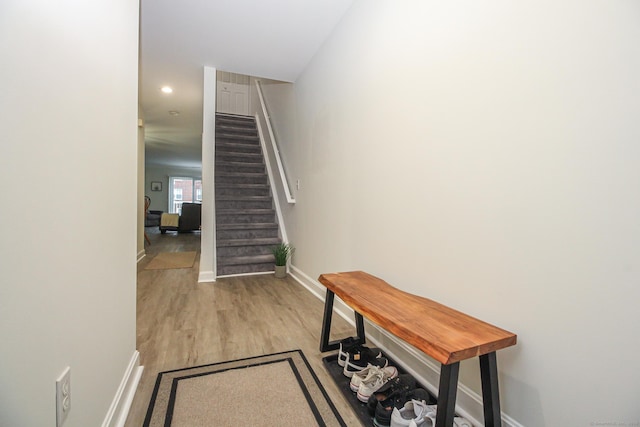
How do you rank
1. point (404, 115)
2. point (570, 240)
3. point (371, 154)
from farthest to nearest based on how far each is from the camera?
point (371, 154) → point (404, 115) → point (570, 240)

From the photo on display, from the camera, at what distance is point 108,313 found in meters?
1.07

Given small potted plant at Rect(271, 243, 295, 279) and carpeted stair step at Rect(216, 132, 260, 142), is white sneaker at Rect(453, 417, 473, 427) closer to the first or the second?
small potted plant at Rect(271, 243, 295, 279)

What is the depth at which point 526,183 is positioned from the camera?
983mm

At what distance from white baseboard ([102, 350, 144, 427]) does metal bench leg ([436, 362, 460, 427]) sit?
1.19 metres

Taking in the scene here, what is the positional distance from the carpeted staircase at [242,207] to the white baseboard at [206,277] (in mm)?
153

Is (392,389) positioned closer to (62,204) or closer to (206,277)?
(62,204)

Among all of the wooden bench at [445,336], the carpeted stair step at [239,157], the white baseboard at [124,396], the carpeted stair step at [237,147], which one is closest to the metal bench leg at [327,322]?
the wooden bench at [445,336]

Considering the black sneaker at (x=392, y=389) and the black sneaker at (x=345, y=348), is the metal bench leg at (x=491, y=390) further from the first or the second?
the black sneaker at (x=345, y=348)

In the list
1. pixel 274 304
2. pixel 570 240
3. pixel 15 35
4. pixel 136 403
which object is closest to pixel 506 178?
pixel 570 240

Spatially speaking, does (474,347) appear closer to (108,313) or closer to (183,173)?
(108,313)

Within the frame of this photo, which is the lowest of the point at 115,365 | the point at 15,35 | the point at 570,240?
the point at 115,365

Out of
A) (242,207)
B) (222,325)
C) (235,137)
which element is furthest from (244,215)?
(222,325)

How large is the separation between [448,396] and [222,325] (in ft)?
5.43

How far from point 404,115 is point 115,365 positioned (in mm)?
1808
